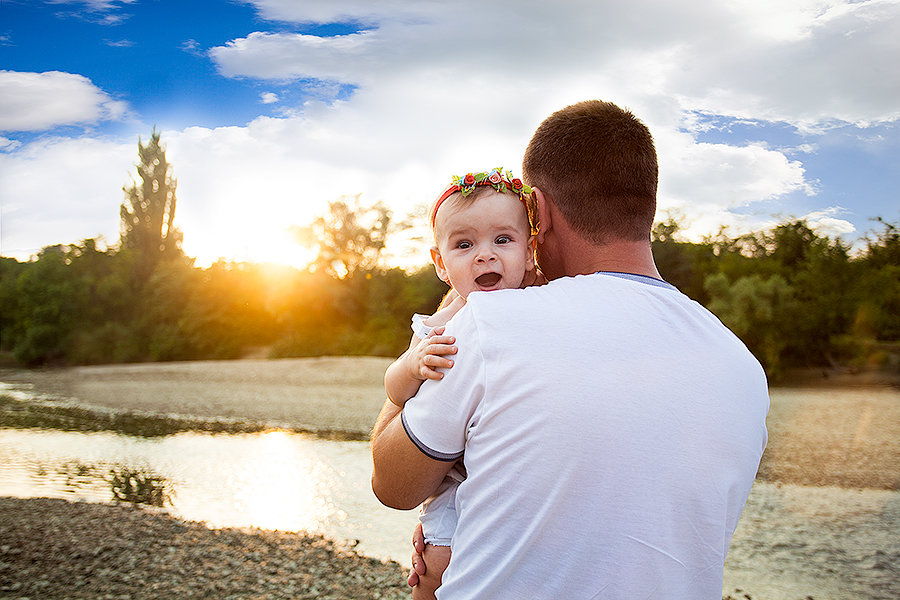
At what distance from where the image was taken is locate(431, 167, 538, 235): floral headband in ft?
5.36

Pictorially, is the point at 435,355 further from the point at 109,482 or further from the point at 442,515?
the point at 109,482

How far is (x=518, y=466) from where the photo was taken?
1186mm

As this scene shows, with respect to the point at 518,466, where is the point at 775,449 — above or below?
below

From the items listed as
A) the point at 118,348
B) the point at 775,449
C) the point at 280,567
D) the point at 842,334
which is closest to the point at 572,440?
the point at 280,567

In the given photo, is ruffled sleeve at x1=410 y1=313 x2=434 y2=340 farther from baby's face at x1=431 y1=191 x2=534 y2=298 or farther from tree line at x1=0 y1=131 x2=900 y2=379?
tree line at x1=0 y1=131 x2=900 y2=379

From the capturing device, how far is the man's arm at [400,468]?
1316 millimetres

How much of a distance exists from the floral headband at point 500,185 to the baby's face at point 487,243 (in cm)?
2

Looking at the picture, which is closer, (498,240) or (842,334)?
(498,240)

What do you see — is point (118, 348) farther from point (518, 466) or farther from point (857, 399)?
point (518, 466)

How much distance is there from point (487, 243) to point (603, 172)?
1.08 feet

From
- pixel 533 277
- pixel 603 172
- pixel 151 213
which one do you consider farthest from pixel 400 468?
pixel 151 213

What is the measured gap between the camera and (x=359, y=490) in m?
9.22

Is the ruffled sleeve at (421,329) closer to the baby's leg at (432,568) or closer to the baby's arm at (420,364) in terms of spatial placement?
the baby's arm at (420,364)

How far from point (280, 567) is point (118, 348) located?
107ft
